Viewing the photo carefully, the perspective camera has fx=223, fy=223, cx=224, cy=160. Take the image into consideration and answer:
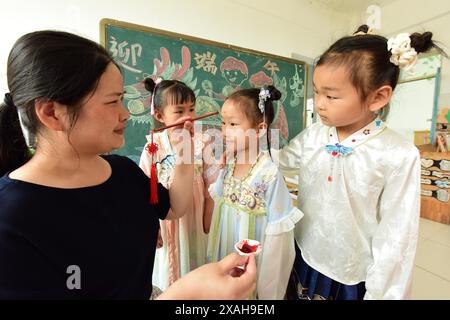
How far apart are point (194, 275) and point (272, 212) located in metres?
0.46

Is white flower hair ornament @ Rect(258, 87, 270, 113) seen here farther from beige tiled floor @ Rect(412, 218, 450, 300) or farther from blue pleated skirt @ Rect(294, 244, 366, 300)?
beige tiled floor @ Rect(412, 218, 450, 300)

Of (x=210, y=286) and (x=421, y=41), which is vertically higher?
(x=421, y=41)

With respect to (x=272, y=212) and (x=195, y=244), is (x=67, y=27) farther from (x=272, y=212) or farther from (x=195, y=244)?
(x=272, y=212)

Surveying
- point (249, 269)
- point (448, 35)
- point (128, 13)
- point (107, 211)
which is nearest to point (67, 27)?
point (128, 13)

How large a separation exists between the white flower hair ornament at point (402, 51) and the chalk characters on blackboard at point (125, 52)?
148cm

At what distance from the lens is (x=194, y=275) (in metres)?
0.52

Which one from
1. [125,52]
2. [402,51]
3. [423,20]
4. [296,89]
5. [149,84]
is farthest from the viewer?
[423,20]

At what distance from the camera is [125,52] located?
5.04 ft

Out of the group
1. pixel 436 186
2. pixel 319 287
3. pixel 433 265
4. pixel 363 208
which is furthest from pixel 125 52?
pixel 436 186

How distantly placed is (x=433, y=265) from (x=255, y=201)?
1.75 meters

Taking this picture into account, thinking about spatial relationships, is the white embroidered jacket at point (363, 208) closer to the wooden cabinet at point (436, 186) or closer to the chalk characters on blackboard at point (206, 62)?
the chalk characters on blackboard at point (206, 62)

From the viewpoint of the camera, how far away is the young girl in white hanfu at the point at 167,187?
111 centimetres

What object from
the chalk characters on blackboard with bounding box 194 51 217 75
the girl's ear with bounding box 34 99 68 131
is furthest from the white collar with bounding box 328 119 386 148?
the chalk characters on blackboard with bounding box 194 51 217 75

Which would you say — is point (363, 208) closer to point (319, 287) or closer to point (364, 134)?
point (364, 134)
